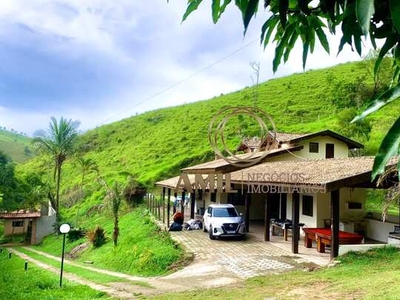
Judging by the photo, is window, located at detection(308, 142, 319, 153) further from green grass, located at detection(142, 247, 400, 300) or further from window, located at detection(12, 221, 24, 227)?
window, located at detection(12, 221, 24, 227)

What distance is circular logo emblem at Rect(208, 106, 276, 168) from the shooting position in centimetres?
2159

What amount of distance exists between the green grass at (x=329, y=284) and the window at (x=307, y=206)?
21.1 ft

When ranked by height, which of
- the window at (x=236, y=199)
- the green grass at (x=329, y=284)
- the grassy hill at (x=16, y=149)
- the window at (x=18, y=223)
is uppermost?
the grassy hill at (x=16, y=149)

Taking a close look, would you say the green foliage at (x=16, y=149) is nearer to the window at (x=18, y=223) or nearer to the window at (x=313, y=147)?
the window at (x=18, y=223)

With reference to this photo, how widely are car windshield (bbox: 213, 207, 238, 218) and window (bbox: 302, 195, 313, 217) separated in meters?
3.40

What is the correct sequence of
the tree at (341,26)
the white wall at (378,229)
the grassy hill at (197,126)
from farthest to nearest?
the grassy hill at (197,126) → the white wall at (378,229) → the tree at (341,26)

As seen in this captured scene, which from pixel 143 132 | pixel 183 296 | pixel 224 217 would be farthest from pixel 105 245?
pixel 143 132

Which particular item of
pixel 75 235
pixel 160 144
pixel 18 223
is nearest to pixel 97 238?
pixel 75 235

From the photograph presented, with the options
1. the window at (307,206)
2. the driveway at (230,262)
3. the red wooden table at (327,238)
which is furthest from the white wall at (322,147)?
the red wooden table at (327,238)

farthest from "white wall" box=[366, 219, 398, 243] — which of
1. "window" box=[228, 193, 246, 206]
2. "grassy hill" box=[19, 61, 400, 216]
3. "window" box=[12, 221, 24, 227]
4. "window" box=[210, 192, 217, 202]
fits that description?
"window" box=[12, 221, 24, 227]

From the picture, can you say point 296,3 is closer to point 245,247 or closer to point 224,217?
point 245,247

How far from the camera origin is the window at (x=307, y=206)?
58.3 feet

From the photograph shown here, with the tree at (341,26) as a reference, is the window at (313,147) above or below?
above

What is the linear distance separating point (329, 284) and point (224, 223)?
8313 mm
